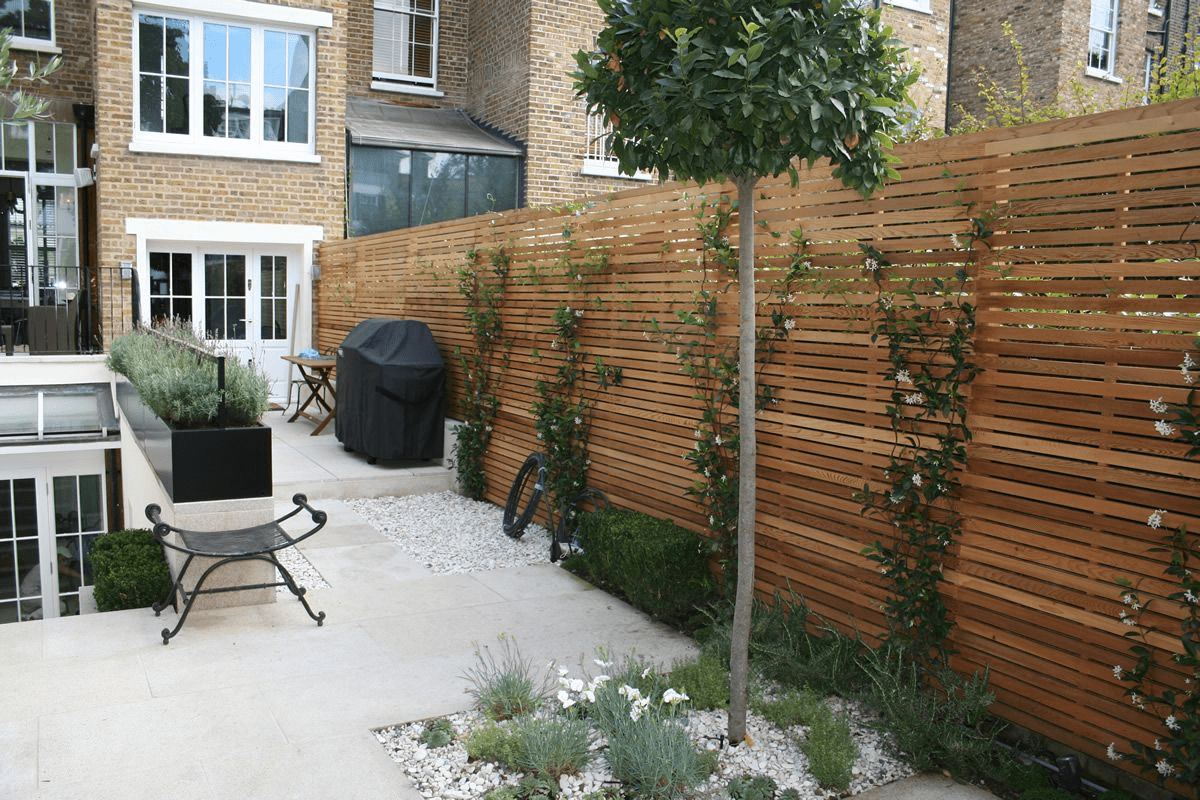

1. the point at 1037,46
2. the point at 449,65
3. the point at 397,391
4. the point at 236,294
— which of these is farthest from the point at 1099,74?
the point at 236,294

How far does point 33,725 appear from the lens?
4.02 metres

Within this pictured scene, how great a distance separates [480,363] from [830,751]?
5711mm

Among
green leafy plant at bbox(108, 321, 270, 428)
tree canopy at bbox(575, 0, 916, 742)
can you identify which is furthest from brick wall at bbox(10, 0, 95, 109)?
tree canopy at bbox(575, 0, 916, 742)

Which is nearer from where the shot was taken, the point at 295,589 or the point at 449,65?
the point at 295,589

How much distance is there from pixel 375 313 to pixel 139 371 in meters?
4.48

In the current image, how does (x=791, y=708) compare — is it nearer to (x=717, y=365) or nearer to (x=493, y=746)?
(x=493, y=746)

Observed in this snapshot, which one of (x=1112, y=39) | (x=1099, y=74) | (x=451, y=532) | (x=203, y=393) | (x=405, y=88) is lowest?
(x=451, y=532)

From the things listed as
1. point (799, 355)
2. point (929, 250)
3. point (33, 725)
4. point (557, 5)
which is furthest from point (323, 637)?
point (557, 5)

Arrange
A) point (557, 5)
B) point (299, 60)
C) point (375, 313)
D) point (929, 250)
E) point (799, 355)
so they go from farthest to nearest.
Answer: point (557, 5) → point (299, 60) → point (375, 313) → point (799, 355) → point (929, 250)

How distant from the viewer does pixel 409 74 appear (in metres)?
17.2

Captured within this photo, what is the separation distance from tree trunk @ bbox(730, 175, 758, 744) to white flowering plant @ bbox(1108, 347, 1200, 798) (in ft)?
4.49

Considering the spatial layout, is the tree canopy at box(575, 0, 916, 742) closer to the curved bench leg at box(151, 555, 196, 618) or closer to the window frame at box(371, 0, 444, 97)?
the curved bench leg at box(151, 555, 196, 618)

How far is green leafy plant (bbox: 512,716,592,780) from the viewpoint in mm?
3619

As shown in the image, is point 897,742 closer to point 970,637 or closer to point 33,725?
point 970,637
